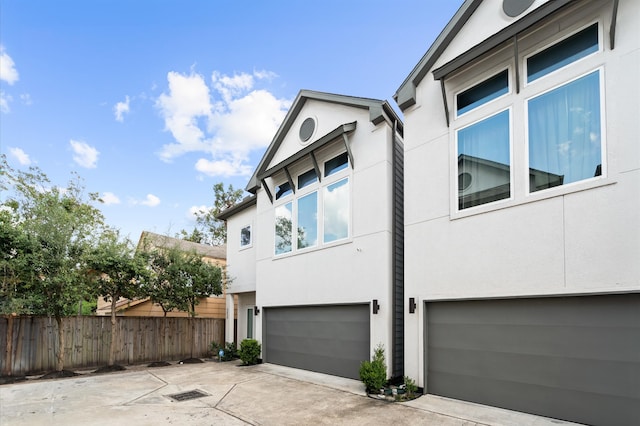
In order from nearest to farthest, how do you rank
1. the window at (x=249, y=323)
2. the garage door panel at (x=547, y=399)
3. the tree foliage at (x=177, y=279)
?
the garage door panel at (x=547, y=399)
the tree foliage at (x=177, y=279)
the window at (x=249, y=323)

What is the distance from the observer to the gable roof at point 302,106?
28.0 feet

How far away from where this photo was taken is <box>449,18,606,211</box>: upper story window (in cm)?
542

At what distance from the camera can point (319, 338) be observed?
9477 mm

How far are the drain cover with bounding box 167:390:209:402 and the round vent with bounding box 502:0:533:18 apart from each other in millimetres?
9638

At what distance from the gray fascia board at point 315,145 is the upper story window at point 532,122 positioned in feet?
9.00

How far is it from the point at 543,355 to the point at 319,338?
17.8ft

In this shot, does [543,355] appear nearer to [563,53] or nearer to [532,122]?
[532,122]

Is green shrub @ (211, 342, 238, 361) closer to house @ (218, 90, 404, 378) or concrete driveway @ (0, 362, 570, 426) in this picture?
house @ (218, 90, 404, 378)

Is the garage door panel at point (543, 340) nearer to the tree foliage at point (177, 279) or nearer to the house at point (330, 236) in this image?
the house at point (330, 236)

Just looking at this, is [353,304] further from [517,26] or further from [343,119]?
[517,26]

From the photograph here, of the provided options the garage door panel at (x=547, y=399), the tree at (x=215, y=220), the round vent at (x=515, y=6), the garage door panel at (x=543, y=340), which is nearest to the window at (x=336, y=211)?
the garage door panel at (x=543, y=340)

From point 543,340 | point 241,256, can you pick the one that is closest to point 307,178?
point 241,256

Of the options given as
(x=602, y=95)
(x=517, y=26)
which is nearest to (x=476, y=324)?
(x=602, y=95)

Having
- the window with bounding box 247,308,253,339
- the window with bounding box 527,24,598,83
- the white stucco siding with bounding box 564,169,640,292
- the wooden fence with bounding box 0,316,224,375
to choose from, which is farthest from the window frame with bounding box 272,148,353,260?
the wooden fence with bounding box 0,316,224,375
